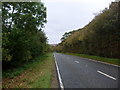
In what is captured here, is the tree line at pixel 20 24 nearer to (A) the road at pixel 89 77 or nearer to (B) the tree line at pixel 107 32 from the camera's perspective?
(A) the road at pixel 89 77

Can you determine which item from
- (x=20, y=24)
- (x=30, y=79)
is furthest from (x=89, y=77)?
(x=20, y=24)

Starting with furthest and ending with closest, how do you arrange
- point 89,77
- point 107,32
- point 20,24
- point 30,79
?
point 107,32 < point 20,24 < point 30,79 < point 89,77

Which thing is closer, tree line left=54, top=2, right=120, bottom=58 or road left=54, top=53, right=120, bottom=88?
road left=54, top=53, right=120, bottom=88

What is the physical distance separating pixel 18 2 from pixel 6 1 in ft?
4.89

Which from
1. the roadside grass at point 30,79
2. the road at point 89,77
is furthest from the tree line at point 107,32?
the roadside grass at point 30,79

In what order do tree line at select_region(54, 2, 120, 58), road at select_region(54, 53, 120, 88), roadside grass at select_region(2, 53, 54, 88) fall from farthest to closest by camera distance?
tree line at select_region(54, 2, 120, 58) → roadside grass at select_region(2, 53, 54, 88) → road at select_region(54, 53, 120, 88)

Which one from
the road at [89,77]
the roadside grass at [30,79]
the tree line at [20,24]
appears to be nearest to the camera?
the road at [89,77]

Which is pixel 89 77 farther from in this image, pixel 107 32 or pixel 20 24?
pixel 107 32

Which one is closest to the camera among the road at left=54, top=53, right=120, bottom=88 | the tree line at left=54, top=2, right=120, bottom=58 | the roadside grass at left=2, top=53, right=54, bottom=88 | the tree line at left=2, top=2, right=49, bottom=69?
the road at left=54, top=53, right=120, bottom=88

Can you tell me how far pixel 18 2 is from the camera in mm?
16125

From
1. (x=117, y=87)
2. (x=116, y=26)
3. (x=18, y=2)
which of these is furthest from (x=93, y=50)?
(x=117, y=87)

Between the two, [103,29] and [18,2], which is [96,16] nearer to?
[103,29]

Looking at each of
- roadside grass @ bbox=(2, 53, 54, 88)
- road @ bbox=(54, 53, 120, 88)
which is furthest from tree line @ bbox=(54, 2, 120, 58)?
roadside grass @ bbox=(2, 53, 54, 88)

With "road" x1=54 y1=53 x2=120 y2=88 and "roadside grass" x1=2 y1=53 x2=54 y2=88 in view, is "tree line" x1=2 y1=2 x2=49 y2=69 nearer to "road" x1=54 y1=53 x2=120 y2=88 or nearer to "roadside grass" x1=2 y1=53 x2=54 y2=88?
"roadside grass" x1=2 y1=53 x2=54 y2=88
